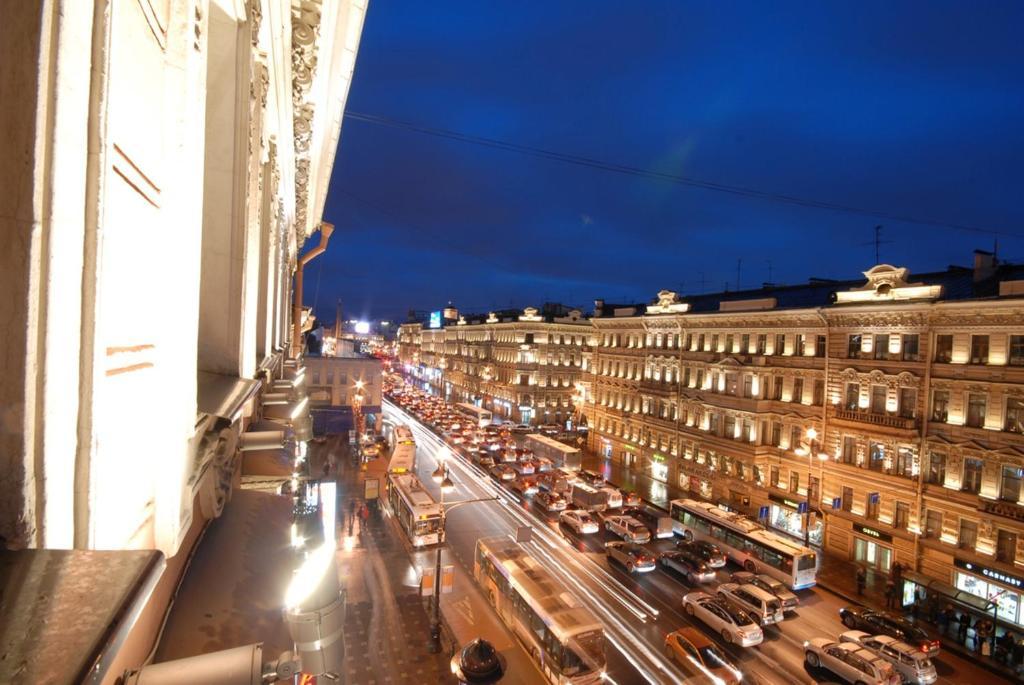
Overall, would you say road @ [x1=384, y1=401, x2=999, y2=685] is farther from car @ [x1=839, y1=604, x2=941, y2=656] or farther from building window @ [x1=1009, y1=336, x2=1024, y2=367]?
building window @ [x1=1009, y1=336, x2=1024, y2=367]

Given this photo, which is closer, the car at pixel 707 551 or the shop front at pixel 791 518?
the car at pixel 707 551

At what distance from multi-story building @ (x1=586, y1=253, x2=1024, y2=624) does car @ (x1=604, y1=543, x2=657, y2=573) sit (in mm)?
10119

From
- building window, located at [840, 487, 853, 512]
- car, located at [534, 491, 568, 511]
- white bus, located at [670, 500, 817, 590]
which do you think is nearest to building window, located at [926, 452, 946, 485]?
building window, located at [840, 487, 853, 512]

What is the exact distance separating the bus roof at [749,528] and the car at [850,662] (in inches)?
279

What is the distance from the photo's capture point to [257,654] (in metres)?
3.10

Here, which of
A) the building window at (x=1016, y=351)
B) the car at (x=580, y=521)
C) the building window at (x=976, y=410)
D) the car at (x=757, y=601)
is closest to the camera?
the car at (x=757, y=601)

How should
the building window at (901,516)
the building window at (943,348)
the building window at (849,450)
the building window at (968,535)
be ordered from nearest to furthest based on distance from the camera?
the building window at (968,535), the building window at (943,348), the building window at (901,516), the building window at (849,450)

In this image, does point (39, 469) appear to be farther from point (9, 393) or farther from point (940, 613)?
point (940, 613)

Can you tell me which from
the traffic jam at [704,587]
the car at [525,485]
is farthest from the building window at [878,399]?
the car at [525,485]

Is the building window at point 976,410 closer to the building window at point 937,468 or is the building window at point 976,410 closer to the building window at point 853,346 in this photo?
Result: the building window at point 937,468

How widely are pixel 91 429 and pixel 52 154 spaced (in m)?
1.11

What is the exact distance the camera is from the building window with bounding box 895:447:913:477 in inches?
1085

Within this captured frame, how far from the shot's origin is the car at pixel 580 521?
106ft

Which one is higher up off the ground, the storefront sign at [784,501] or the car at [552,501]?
the storefront sign at [784,501]
